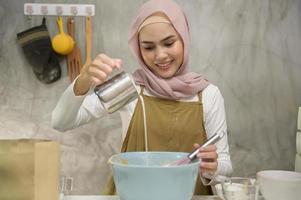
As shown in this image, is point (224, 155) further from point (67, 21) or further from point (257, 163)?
point (67, 21)

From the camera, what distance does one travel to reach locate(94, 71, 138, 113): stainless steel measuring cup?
3.06 ft

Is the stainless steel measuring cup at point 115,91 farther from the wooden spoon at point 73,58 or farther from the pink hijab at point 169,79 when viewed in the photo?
the wooden spoon at point 73,58

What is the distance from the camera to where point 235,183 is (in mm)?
923

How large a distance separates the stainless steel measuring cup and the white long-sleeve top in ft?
Answer: 0.62

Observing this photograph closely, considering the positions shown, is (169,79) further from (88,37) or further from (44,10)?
(44,10)

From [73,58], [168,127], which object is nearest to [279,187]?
[168,127]

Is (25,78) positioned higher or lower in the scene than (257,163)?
higher

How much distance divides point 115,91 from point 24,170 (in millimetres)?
358

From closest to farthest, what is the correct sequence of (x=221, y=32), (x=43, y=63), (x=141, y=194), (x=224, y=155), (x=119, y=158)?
(x=141, y=194) < (x=119, y=158) < (x=224, y=155) < (x=43, y=63) < (x=221, y=32)

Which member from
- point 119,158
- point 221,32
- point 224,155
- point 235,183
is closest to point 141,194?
point 119,158

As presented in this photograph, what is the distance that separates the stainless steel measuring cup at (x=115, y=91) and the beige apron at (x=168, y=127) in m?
0.48

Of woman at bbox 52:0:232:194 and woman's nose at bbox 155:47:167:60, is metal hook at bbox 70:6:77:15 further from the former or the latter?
woman's nose at bbox 155:47:167:60

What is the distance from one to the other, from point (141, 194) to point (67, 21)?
1.53 m

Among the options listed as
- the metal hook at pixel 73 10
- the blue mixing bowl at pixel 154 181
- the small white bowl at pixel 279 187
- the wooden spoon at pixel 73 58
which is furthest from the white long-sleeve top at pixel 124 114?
the metal hook at pixel 73 10
